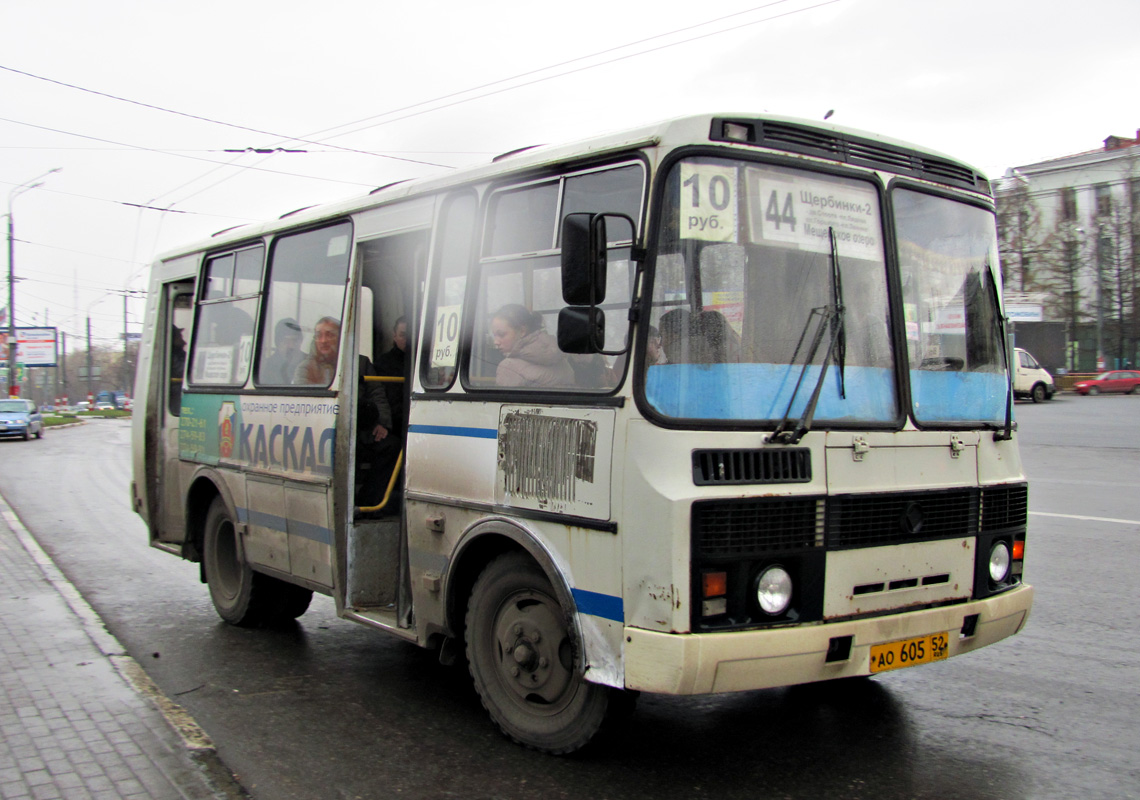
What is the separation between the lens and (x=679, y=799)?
4.09 meters

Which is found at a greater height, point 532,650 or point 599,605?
point 599,605

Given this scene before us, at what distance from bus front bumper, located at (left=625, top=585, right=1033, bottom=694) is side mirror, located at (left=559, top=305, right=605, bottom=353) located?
1.13 meters

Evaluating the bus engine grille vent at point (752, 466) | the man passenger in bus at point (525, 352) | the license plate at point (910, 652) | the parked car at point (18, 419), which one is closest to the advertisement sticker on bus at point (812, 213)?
the bus engine grille vent at point (752, 466)

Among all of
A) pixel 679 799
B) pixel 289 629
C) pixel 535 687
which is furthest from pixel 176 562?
pixel 679 799

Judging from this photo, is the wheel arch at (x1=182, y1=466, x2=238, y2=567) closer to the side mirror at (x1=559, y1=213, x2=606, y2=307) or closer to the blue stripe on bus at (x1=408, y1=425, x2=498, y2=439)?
the blue stripe on bus at (x1=408, y1=425, x2=498, y2=439)

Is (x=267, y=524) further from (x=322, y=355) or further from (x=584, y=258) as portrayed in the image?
(x=584, y=258)

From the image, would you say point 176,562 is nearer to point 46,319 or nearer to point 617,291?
point 617,291

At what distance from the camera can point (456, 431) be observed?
5117 mm

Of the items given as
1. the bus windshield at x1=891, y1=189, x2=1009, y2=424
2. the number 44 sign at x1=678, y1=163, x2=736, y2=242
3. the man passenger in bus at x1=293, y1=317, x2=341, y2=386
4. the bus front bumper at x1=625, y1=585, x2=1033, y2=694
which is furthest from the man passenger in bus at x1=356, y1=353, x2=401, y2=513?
the bus windshield at x1=891, y1=189, x2=1009, y2=424

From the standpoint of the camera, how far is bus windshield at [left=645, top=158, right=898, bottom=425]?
4.08 m

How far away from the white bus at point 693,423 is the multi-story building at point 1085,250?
161 feet

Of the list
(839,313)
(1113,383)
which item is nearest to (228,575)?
(839,313)

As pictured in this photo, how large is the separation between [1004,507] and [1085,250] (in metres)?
54.3

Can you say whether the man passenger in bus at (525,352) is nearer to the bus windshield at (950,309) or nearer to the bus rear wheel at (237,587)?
the bus windshield at (950,309)
